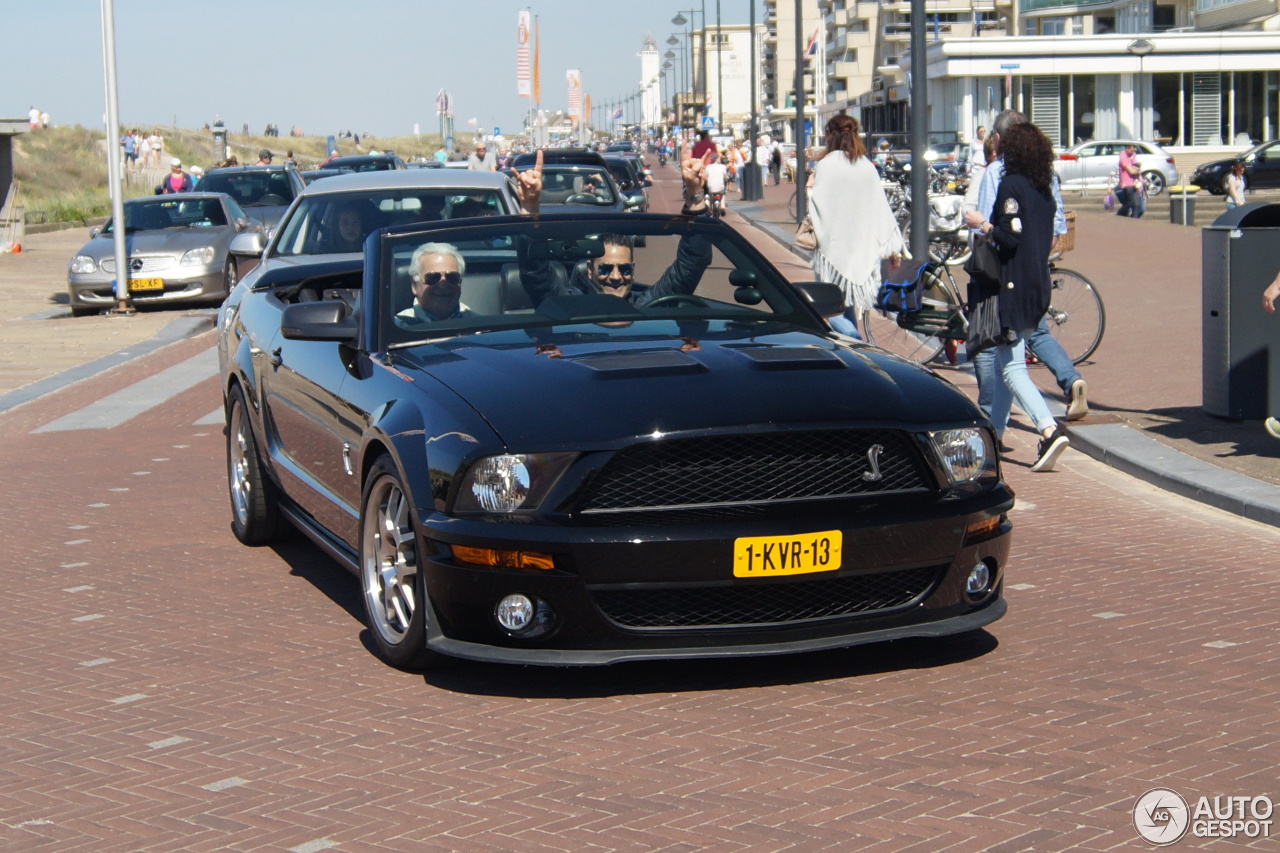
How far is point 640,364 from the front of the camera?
4.93 meters

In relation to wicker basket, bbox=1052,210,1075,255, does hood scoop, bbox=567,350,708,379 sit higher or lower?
lower

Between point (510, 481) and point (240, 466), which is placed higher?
point (510, 481)

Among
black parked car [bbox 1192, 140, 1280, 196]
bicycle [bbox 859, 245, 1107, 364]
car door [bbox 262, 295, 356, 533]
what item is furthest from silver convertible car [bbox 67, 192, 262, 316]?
black parked car [bbox 1192, 140, 1280, 196]

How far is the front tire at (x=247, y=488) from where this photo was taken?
712 cm

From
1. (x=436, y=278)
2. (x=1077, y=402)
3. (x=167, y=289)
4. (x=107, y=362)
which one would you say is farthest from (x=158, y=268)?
(x=436, y=278)

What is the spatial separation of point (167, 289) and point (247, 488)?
14096 millimetres

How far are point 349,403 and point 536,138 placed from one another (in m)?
41.3

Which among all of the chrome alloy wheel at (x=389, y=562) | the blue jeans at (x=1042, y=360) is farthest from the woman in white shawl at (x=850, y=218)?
the chrome alloy wheel at (x=389, y=562)

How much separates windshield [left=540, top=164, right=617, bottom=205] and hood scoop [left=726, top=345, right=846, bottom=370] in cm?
1703

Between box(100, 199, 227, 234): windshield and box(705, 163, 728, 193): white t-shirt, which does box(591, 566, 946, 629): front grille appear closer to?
box(100, 199, 227, 234): windshield

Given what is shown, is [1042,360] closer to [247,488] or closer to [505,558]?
[247,488]

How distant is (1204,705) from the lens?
14.9 feet

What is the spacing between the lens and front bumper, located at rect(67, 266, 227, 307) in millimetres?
20344

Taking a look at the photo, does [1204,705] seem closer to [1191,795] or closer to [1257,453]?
[1191,795]
